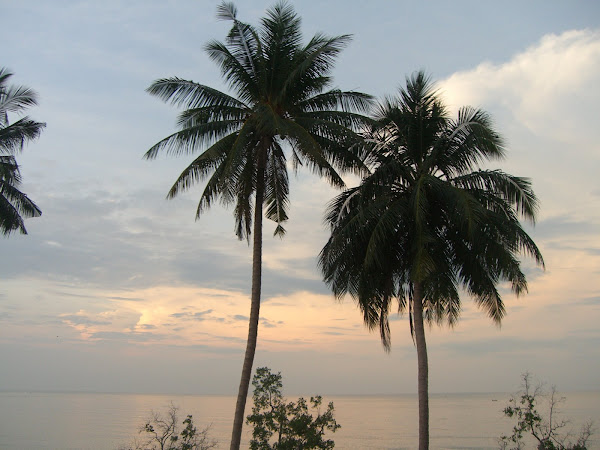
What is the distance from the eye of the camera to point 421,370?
1648 cm

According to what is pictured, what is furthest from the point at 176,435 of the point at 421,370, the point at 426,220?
→ the point at 426,220

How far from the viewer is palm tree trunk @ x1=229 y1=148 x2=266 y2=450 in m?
15.9

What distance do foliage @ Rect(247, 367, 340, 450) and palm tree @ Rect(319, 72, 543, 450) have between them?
2.93 m

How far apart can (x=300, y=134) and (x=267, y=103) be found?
2.37m

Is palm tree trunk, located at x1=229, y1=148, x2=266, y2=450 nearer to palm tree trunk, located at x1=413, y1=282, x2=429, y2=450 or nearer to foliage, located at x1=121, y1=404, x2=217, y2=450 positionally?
foliage, located at x1=121, y1=404, x2=217, y2=450

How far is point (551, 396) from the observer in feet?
57.8

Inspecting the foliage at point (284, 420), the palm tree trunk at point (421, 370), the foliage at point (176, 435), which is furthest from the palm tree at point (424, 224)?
the foliage at point (176, 435)

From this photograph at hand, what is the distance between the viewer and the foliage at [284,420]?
17.0m

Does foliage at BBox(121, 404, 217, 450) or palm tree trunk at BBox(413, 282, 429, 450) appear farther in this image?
foliage at BBox(121, 404, 217, 450)

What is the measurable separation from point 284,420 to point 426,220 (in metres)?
7.09

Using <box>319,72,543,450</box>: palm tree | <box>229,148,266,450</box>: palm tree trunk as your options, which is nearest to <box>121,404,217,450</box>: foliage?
<box>229,148,266,450</box>: palm tree trunk

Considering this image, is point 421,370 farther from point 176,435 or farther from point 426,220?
point 176,435

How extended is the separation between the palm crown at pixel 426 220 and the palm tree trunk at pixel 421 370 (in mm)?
434

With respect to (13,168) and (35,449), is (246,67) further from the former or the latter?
(35,449)
